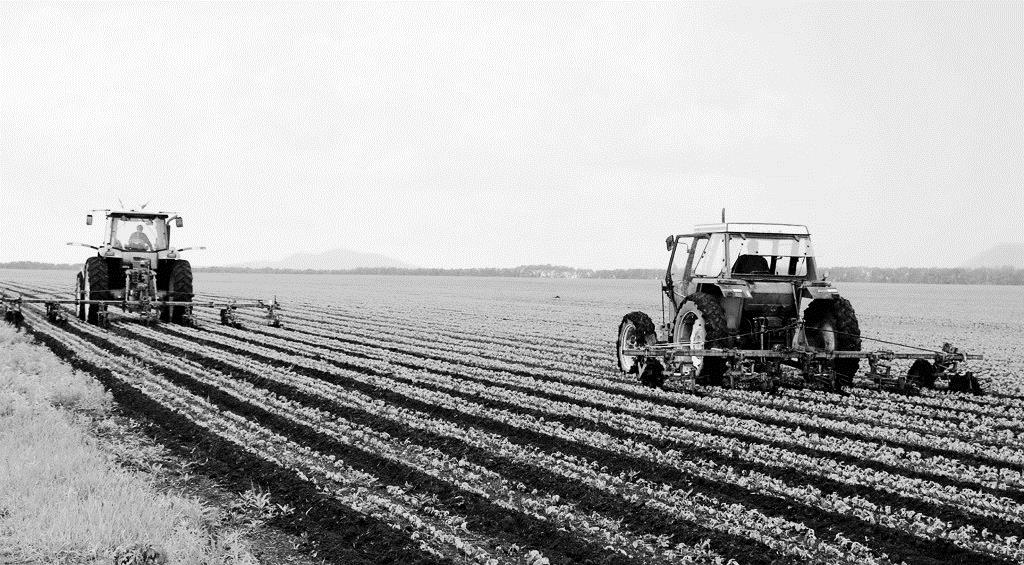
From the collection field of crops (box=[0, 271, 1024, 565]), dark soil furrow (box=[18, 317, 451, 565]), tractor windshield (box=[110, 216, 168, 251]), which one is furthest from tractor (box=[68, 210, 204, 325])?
dark soil furrow (box=[18, 317, 451, 565])

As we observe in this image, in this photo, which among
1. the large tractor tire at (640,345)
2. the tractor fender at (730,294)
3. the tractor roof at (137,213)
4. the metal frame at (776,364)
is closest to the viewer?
the metal frame at (776,364)

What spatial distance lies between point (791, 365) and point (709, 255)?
1.55 meters

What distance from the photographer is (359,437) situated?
7.11m

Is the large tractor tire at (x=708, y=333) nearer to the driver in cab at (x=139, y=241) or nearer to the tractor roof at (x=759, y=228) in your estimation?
the tractor roof at (x=759, y=228)

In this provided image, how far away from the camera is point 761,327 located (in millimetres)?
9789

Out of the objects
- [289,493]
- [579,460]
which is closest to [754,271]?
[579,460]

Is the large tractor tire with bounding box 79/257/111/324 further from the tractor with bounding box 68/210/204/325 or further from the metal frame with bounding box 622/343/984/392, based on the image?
the metal frame with bounding box 622/343/984/392

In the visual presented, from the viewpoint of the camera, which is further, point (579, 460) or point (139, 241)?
point (139, 241)

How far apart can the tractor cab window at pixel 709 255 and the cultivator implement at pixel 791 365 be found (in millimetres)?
959

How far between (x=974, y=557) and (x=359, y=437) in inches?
175

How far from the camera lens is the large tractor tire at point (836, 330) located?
9719 mm

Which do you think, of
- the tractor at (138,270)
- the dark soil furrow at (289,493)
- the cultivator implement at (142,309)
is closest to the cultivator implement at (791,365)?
the dark soil furrow at (289,493)

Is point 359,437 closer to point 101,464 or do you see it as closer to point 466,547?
point 101,464

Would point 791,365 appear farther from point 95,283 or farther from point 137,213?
point 137,213
